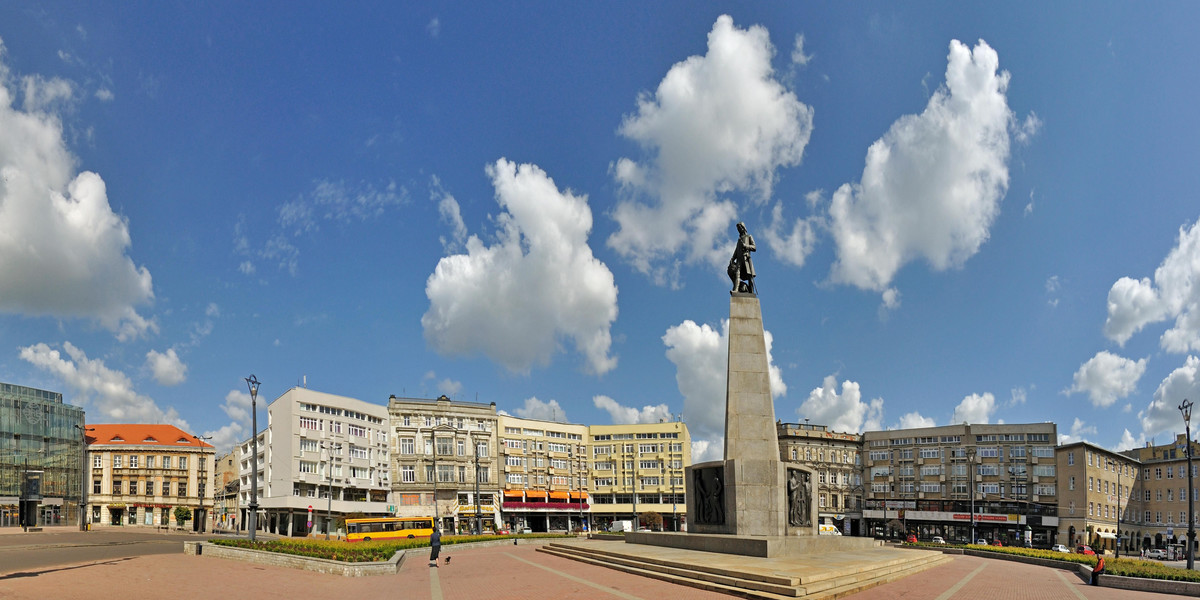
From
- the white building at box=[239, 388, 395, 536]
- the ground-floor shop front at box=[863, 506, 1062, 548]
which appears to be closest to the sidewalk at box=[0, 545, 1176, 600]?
the white building at box=[239, 388, 395, 536]

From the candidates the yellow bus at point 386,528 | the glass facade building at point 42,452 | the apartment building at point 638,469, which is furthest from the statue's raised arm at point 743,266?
the glass facade building at point 42,452

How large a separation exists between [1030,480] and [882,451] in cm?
1639

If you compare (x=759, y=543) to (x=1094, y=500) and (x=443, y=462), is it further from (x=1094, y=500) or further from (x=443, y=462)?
(x=1094, y=500)

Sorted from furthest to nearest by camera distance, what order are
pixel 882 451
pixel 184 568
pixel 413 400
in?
pixel 882 451 → pixel 413 400 → pixel 184 568

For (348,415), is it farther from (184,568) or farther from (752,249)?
(752,249)

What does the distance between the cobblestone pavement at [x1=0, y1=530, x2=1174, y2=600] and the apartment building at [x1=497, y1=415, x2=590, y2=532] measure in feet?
178

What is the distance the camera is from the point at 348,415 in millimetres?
76188

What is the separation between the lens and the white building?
69.8m

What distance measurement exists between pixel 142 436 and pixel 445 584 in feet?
267

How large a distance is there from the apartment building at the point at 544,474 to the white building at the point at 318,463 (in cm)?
1380

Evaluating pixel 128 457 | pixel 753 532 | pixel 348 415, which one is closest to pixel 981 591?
pixel 753 532

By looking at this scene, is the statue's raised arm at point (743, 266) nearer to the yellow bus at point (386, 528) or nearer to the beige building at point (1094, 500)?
the yellow bus at point (386, 528)

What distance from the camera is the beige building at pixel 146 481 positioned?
82.3m

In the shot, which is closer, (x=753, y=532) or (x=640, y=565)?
(x=640, y=565)
